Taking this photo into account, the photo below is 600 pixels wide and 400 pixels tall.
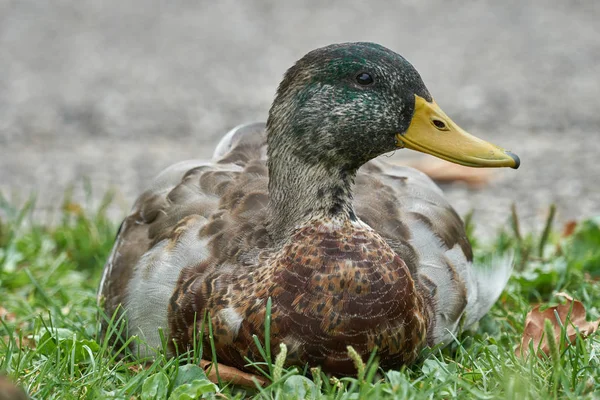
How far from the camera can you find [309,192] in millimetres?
3287

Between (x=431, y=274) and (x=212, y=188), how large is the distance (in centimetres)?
90

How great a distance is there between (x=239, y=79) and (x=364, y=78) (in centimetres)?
527

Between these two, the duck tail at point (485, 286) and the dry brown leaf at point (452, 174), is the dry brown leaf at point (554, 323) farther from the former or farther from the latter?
the dry brown leaf at point (452, 174)

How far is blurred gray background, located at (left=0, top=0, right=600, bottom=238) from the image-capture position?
250 inches

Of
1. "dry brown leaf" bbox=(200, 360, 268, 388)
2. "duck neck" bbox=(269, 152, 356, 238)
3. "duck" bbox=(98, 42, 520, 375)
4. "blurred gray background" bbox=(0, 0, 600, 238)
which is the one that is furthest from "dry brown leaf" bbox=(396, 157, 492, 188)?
"dry brown leaf" bbox=(200, 360, 268, 388)

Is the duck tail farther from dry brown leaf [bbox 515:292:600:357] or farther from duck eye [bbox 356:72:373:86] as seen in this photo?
duck eye [bbox 356:72:373:86]

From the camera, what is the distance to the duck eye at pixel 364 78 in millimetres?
3178

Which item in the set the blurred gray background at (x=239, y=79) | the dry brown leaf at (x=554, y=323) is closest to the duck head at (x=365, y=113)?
the dry brown leaf at (x=554, y=323)

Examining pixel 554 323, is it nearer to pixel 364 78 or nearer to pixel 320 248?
pixel 320 248

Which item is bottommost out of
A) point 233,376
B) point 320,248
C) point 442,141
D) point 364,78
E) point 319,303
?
point 233,376

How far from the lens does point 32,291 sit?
14.9ft

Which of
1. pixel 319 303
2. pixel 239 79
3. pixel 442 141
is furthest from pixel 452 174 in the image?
pixel 319 303

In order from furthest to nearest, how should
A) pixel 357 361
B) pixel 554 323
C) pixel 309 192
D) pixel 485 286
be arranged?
pixel 485 286 < pixel 554 323 < pixel 309 192 < pixel 357 361

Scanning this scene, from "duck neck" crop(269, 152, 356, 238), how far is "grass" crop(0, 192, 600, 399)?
53 cm
